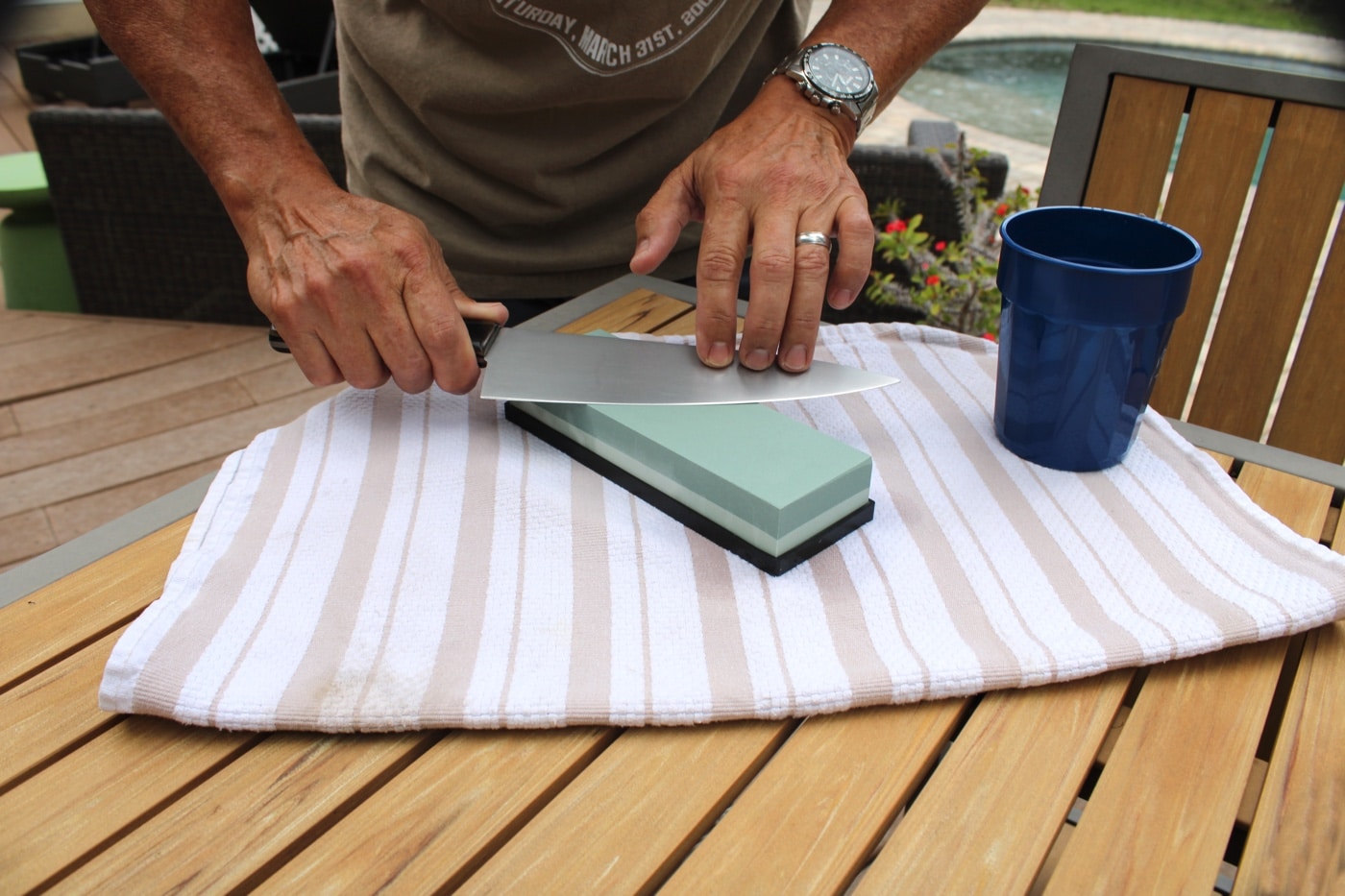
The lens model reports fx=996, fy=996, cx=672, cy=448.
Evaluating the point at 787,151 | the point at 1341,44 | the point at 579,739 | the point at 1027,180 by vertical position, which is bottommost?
the point at 1027,180

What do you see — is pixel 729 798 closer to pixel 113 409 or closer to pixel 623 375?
pixel 623 375

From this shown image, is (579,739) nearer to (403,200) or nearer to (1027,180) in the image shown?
(403,200)

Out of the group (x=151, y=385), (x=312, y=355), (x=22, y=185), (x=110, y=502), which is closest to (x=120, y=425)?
(x=151, y=385)

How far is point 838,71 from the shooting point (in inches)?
35.9

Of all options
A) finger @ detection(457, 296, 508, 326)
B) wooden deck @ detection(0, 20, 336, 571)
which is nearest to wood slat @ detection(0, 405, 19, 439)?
wooden deck @ detection(0, 20, 336, 571)

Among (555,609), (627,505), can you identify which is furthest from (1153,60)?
(555,609)

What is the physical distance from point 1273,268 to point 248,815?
1.15 m

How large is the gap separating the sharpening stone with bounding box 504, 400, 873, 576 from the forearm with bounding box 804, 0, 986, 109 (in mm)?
447

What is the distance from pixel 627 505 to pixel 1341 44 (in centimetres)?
49

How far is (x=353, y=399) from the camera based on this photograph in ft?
2.77

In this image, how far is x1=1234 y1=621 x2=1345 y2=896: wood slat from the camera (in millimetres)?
480

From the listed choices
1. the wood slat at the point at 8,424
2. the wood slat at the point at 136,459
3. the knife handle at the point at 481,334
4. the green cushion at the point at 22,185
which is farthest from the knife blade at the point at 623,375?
the green cushion at the point at 22,185

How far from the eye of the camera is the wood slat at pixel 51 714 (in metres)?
0.54

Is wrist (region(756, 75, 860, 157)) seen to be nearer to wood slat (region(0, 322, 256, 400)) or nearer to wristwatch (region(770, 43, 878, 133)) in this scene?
wristwatch (region(770, 43, 878, 133))
